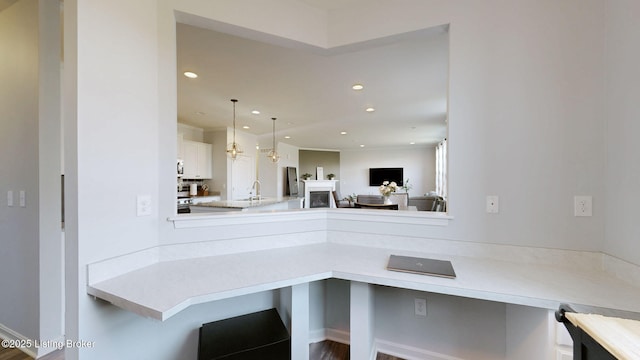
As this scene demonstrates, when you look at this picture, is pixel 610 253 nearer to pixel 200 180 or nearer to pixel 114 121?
pixel 114 121

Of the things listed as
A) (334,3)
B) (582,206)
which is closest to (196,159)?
(334,3)

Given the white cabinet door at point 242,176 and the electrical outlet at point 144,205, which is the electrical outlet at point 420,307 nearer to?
the electrical outlet at point 144,205

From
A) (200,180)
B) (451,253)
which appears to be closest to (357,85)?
(451,253)

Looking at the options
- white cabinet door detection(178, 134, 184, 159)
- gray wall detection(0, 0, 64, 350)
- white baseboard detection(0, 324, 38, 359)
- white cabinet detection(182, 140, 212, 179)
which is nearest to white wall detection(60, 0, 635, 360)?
gray wall detection(0, 0, 64, 350)

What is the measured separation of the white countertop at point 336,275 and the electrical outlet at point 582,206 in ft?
1.03

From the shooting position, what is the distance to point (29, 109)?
6.41 ft

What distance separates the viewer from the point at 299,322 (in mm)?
1406

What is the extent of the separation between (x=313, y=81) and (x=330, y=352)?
2.98 m

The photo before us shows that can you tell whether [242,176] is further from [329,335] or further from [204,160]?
[329,335]

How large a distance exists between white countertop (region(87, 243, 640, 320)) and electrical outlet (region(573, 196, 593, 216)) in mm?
314

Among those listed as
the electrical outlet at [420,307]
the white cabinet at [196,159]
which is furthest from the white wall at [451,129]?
the white cabinet at [196,159]

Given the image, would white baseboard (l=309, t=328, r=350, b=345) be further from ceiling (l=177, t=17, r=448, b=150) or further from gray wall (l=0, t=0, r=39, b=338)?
ceiling (l=177, t=17, r=448, b=150)

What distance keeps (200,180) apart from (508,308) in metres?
6.47

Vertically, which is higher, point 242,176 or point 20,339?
point 242,176
